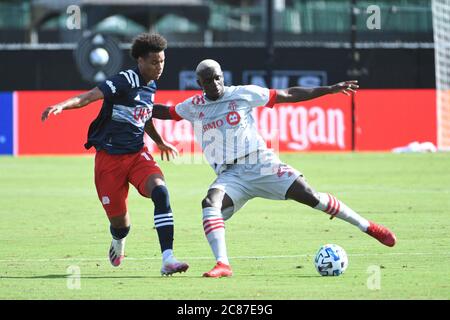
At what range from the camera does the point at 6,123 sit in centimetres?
2934

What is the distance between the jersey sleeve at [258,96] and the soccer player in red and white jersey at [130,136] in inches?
34.3

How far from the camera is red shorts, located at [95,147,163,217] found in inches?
453

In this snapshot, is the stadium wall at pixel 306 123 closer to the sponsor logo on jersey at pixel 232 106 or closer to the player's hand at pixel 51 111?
the sponsor logo on jersey at pixel 232 106

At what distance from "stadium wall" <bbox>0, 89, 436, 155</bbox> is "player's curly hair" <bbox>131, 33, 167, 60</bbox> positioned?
57.1 feet

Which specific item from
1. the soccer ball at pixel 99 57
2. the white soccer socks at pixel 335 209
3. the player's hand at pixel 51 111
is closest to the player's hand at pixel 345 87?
the white soccer socks at pixel 335 209

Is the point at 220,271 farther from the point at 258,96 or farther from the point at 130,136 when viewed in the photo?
the point at 258,96

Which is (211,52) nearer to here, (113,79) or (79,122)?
(79,122)

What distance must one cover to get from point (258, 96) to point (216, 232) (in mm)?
1530

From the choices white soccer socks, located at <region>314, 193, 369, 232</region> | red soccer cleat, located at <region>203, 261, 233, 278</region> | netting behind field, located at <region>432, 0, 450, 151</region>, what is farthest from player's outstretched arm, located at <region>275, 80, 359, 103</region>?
netting behind field, located at <region>432, 0, 450, 151</region>

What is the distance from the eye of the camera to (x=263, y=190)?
38.3 feet

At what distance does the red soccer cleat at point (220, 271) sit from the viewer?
10797mm

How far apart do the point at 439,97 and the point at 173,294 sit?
21121mm
